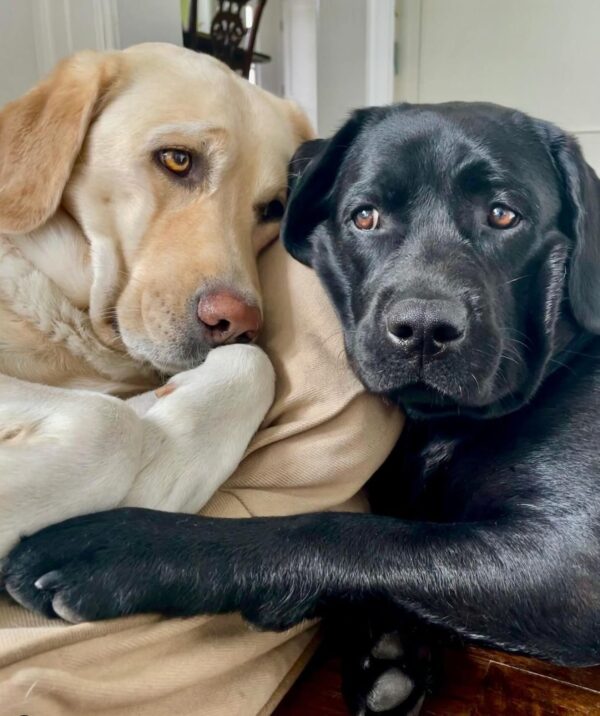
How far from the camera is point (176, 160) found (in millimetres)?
1379

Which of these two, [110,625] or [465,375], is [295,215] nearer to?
[465,375]

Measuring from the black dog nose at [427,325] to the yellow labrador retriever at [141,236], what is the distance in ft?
0.81

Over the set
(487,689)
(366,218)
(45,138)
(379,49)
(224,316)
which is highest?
(45,138)

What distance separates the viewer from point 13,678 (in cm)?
72

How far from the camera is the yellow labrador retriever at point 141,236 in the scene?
1.21m

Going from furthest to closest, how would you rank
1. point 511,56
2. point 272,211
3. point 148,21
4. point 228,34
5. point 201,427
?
point 511,56 → point 228,34 → point 148,21 → point 272,211 → point 201,427

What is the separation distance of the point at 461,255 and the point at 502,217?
12 centimetres

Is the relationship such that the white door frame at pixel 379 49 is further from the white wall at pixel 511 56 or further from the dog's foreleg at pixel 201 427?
the dog's foreleg at pixel 201 427

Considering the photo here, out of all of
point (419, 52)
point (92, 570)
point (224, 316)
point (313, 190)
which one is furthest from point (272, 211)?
point (419, 52)

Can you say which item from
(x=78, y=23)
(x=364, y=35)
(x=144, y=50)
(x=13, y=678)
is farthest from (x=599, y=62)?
(x=13, y=678)

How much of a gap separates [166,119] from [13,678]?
3.39ft

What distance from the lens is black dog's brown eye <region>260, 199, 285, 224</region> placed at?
1.52 meters

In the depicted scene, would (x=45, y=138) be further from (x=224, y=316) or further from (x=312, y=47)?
(x=312, y=47)

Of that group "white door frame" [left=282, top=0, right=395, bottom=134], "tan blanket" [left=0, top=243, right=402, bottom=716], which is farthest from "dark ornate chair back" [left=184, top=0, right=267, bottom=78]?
"tan blanket" [left=0, top=243, right=402, bottom=716]
